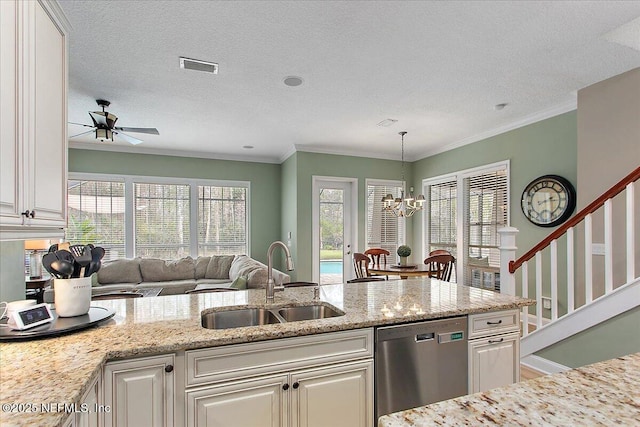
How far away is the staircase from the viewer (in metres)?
2.46

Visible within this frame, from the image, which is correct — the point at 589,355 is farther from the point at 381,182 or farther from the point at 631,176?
the point at 381,182

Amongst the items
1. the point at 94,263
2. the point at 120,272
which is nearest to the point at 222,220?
the point at 120,272

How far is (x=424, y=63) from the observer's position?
2838 mm

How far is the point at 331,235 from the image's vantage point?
6117 mm

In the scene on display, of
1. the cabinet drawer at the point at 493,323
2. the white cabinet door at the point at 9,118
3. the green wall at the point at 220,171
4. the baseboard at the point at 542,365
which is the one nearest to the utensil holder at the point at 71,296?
the white cabinet door at the point at 9,118

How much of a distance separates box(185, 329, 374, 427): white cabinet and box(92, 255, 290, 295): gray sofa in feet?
10.1

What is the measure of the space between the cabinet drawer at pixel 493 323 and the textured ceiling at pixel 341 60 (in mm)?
1969

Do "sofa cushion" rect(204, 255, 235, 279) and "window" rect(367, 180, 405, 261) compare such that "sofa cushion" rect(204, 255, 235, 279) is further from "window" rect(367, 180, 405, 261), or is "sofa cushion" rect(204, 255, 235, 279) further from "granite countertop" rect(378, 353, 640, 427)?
"granite countertop" rect(378, 353, 640, 427)

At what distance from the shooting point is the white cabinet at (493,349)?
1.95 metres

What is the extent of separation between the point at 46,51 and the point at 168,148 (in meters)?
4.89

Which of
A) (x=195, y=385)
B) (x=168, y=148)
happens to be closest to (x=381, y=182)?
(x=168, y=148)

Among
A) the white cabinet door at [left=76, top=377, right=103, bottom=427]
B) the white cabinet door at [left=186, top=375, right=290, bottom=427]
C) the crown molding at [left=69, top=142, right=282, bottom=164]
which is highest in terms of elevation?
the crown molding at [left=69, top=142, right=282, bottom=164]

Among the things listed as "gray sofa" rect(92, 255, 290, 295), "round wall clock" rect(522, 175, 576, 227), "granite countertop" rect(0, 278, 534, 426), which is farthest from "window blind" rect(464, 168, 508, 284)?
"gray sofa" rect(92, 255, 290, 295)

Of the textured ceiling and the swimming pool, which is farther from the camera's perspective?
the swimming pool
